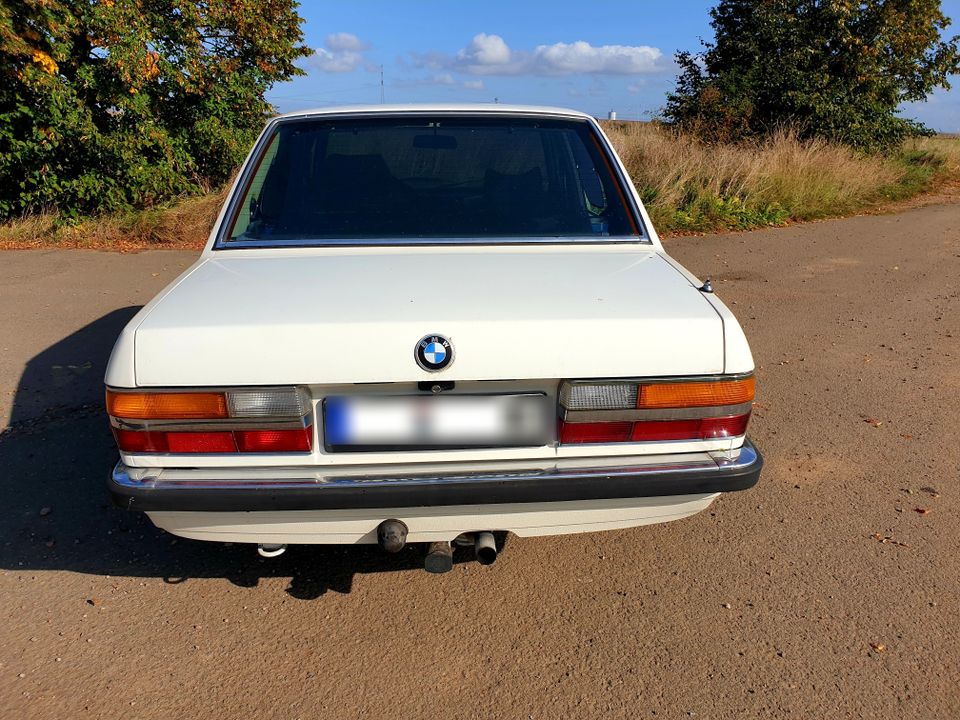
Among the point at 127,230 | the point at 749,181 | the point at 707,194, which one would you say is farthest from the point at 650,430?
the point at 749,181

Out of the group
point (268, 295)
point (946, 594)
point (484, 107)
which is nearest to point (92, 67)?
point (484, 107)

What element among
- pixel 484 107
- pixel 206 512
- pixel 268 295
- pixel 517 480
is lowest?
pixel 206 512

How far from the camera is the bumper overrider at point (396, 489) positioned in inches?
93.4

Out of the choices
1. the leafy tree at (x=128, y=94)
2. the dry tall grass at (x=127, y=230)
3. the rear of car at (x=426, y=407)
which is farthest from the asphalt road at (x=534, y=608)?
the leafy tree at (x=128, y=94)

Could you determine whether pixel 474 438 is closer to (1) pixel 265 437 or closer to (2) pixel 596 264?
(1) pixel 265 437

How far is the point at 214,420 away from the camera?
2381 mm

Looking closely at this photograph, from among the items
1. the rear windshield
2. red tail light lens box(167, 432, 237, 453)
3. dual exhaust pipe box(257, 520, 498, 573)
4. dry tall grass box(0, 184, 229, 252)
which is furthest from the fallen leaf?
dry tall grass box(0, 184, 229, 252)

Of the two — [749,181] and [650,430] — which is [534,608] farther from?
[749,181]

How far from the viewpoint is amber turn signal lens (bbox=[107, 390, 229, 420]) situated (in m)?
2.37

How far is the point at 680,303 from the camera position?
2553 millimetres

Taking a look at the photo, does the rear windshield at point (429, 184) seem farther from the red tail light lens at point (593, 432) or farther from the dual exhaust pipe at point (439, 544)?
the dual exhaust pipe at point (439, 544)

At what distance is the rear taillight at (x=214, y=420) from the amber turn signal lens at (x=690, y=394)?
101 centimetres

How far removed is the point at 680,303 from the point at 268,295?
4.30 feet

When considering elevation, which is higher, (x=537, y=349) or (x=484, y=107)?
(x=484, y=107)
